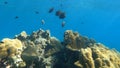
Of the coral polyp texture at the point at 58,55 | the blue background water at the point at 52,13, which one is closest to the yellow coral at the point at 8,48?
the coral polyp texture at the point at 58,55

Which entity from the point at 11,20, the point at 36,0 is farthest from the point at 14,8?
the point at 11,20

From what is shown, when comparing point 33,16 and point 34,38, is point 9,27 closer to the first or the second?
point 33,16

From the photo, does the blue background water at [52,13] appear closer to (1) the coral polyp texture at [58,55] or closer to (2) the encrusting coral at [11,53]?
(1) the coral polyp texture at [58,55]

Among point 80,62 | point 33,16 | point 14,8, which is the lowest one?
point 80,62

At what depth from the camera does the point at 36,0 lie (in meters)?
48.3

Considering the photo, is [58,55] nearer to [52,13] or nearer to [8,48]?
[8,48]

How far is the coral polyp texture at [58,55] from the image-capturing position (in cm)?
741

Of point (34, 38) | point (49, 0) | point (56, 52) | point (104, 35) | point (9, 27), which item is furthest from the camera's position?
point (104, 35)

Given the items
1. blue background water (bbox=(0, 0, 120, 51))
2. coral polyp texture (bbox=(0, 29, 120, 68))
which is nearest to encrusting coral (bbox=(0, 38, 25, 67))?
coral polyp texture (bbox=(0, 29, 120, 68))

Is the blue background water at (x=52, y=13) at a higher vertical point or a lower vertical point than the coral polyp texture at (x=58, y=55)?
higher

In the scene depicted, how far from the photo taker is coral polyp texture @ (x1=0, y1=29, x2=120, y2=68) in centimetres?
741

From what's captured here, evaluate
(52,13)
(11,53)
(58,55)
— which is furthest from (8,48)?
(52,13)

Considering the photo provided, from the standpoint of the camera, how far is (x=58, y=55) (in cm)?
849

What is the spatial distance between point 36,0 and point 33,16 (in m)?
21.7
